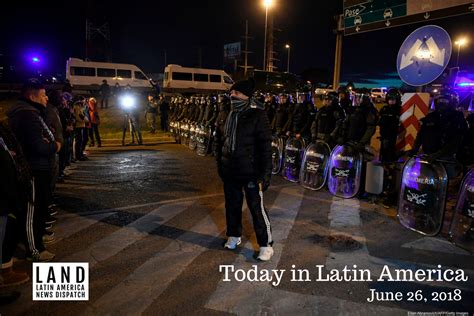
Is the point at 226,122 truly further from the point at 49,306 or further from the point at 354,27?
the point at 354,27

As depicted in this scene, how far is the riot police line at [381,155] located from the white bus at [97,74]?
22672mm

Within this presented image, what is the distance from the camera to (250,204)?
168 inches

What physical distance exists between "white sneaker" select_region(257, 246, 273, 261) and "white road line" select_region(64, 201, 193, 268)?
173cm

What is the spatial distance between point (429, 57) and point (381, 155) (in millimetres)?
2052

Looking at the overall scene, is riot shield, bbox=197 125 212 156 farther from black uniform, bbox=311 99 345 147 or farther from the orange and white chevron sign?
the orange and white chevron sign

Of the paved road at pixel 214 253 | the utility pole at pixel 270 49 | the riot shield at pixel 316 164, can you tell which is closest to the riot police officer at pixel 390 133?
the paved road at pixel 214 253

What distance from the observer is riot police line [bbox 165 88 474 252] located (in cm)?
486

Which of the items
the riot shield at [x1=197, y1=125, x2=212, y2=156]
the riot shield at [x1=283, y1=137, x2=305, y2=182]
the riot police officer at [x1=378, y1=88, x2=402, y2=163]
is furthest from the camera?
the riot shield at [x1=197, y1=125, x2=212, y2=156]

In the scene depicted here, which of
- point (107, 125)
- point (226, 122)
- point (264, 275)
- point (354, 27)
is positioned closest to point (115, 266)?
point (264, 275)

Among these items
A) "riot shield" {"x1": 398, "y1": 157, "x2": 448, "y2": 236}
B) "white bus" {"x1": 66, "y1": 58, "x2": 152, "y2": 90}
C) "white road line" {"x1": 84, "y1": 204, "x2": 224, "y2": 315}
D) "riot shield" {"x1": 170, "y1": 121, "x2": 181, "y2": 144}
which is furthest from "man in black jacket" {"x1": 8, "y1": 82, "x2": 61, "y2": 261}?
"white bus" {"x1": 66, "y1": 58, "x2": 152, "y2": 90}

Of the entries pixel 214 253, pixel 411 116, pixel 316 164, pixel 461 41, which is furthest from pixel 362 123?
pixel 461 41

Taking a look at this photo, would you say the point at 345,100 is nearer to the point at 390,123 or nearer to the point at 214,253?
the point at 390,123

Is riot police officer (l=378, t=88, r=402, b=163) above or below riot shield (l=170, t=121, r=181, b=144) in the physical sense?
above

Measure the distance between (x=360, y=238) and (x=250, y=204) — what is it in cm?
174
